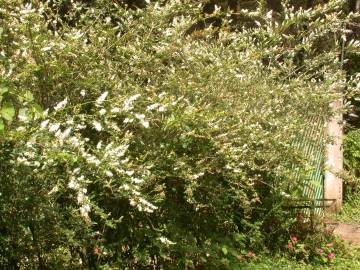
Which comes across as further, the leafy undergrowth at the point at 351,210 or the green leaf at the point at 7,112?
the leafy undergrowth at the point at 351,210

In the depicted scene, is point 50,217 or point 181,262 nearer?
point 50,217

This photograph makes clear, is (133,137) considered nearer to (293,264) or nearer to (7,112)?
(7,112)

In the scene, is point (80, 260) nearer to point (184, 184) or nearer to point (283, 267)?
point (184, 184)

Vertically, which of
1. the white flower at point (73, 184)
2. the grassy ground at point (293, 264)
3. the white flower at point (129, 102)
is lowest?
the grassy ground at point (293, 264)

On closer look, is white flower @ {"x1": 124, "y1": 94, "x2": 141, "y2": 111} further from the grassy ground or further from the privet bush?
the grassy ground

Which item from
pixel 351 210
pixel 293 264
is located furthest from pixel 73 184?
pixel 351 210

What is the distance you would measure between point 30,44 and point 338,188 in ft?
19.2

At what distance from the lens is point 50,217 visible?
9.89 feet

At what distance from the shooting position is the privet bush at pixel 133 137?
2.79 meters

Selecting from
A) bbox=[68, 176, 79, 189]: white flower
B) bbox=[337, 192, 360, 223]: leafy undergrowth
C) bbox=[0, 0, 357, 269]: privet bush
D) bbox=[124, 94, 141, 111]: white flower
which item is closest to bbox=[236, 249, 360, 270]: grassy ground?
bbox=[0, 0, 357, 269]: privet bush

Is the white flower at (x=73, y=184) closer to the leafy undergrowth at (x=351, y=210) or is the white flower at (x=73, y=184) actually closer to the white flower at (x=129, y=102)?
the white flower at (x=129, y=102)

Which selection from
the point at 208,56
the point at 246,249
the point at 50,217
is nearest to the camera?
the point at 50,217

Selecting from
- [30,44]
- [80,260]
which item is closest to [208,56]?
[30,44]

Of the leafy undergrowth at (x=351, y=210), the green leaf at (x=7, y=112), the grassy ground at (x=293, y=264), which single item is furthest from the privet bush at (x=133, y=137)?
the leafy undergrowth at (x=351, y=210)
